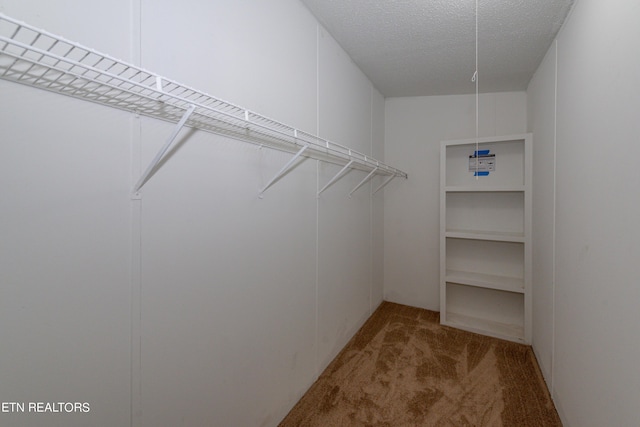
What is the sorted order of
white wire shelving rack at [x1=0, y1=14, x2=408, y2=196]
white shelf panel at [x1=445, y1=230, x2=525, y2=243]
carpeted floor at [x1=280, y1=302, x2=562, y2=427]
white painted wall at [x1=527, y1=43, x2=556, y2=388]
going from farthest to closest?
white shelf panel at [x1=445, y1=230, x2=525, y2=243] → white painted wall at [x1=527, y1=43, x2=556, y2=388] → carpeted floor at [x1=280, y1=302, x2=562, y2=427] → white wire shelving rack at [x1=0, y1=14, x2=408, y2=196]

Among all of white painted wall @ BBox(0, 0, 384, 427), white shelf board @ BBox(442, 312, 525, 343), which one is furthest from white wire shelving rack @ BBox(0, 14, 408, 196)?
white shelf board @ BBox(442, 312, 525, 343)

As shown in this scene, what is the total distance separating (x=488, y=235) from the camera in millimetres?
2363

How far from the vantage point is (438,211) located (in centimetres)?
272

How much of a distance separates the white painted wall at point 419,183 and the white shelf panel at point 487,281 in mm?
256

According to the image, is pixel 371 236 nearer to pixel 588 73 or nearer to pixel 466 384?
pixel 466 384

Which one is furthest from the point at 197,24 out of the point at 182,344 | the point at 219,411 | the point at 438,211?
the point at 438,211

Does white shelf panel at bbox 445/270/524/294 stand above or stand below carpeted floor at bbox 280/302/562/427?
above

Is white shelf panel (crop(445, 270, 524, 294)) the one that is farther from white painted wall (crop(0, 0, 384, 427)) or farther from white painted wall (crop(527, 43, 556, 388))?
white painted wall (crop(0, 0, 384, 427))

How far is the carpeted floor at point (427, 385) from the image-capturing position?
1.44m

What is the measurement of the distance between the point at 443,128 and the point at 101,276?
115 inches

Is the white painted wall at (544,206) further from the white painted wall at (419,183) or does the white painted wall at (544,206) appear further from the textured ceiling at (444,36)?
the white painted wall at (419,183)

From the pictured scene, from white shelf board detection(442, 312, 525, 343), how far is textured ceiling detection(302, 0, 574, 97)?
216cm

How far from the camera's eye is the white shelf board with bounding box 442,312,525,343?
226 centimetres

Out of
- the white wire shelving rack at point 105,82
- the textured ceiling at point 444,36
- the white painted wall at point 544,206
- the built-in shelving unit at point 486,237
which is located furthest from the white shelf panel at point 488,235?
the white wire shelving rack at point 105,82
